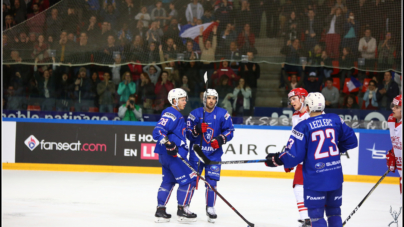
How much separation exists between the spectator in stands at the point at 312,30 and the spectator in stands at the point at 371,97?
1.20m

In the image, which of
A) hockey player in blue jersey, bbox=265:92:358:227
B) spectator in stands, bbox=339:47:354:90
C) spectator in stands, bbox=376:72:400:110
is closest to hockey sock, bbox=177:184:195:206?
hockey player in blue jersey, bbox=265:92:358:227

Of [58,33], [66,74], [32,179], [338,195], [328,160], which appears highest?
[58,33]

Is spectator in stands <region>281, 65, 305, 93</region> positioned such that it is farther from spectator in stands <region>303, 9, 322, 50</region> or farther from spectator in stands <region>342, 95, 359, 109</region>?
spectator in stands <region>342, 95, 359, 109</region>

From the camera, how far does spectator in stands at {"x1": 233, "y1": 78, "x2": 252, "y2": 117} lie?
7.51 meters

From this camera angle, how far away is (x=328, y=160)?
3.11m

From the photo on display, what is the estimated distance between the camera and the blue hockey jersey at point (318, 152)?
10.1 ft

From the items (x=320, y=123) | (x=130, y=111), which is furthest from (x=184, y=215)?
(x=130, y=111)

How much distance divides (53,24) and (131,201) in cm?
378

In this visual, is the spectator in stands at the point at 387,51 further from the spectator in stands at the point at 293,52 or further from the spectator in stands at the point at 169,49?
the spectator in stands at the point at 169,49

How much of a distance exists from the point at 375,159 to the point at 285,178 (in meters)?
1.38

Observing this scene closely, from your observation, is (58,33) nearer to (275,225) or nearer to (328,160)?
(275,225)

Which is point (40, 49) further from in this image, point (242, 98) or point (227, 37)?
point (242, 98)

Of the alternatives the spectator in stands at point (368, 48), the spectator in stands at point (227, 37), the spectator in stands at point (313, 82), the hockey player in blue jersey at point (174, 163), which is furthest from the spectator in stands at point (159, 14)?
the hockey player in blue jersey at point (174, 163)

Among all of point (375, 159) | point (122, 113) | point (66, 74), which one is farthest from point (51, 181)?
point (375, 159)
